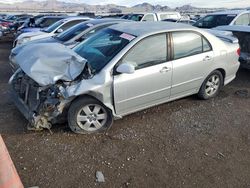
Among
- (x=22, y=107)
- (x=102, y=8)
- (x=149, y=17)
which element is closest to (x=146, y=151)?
(x=22, y=107)

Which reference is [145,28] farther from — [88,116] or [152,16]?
[152,16]

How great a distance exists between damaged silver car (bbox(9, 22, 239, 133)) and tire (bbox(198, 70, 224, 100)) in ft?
0.39

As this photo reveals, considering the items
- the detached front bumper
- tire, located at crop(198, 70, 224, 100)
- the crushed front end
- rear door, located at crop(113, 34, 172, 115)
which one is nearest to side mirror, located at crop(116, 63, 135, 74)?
rear door, located at crop(113, 34, 172, 115)

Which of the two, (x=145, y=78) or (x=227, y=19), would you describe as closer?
(x=145, y=78)

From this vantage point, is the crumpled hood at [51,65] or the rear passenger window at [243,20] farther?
the rear passenger window at [243,20]

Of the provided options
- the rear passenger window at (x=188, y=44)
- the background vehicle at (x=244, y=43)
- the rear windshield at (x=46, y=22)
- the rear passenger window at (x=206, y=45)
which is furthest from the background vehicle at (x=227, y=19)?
the rear windshield at (x=46, y=22)

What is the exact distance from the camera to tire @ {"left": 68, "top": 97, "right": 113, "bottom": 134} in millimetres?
4086

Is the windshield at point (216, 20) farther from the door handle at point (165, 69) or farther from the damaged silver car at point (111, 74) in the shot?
the door handle at point (165, 69)

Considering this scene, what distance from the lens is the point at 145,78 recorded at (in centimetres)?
445

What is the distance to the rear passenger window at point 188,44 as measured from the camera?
4.85 m

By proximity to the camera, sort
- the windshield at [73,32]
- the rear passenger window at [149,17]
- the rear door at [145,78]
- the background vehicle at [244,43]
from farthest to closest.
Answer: the rear passenger window at [149,17] < the windshield at [73,32] < the background vehicle at [244,43] < the rear door at [145,78]

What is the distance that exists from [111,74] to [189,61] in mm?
1595

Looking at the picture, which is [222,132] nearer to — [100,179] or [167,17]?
[100,179]

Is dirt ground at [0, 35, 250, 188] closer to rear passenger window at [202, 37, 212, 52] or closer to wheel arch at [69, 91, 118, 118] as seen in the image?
wheel arch at [69, 91, 118, 118]
